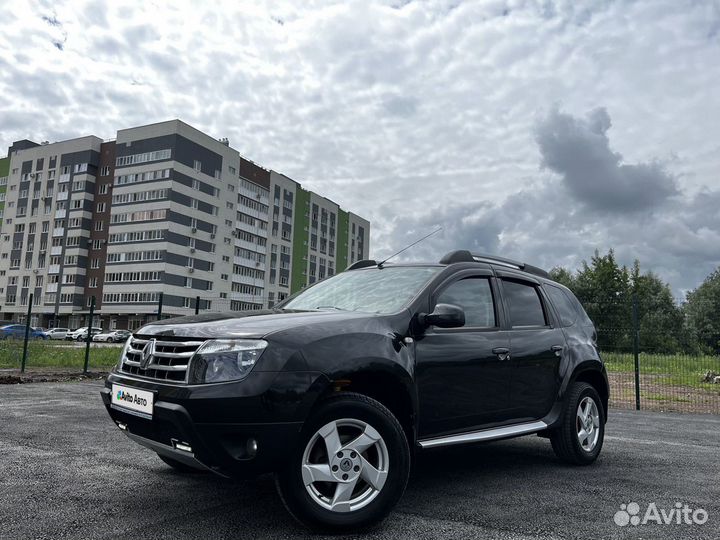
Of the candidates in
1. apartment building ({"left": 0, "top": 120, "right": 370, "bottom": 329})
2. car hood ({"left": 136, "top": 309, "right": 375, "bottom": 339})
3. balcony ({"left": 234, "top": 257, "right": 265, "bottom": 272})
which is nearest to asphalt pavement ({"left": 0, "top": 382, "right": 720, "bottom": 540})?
car hood ({"left": 136, "top": 309, "right": 375, "bottom": 339})

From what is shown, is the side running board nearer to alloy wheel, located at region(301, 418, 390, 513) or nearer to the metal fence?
alloy wheel, located at region(301, 418, 390, 513)

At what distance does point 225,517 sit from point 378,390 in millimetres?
1185

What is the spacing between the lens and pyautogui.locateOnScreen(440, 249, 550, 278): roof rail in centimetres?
474

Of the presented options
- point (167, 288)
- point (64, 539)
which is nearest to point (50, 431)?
point (64, 539)

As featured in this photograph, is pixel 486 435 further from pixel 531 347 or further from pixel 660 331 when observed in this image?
pixel 660 331

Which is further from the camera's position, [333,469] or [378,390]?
[378,390]

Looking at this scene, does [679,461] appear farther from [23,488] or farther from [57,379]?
[57,379]

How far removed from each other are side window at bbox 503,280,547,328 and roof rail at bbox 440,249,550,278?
0.73 feet

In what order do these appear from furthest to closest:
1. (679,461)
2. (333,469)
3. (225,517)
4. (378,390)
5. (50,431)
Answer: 1. (50,431)
2. (679,461)
3. (378,390)
4. (225,517)
5. (333,469)

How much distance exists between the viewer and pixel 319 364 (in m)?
3.35

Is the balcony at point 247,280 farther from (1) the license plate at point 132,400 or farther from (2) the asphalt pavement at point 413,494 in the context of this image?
(1) the license plate at point 132,400

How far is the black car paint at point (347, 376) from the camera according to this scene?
123 inches

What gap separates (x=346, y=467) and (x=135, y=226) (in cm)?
6996

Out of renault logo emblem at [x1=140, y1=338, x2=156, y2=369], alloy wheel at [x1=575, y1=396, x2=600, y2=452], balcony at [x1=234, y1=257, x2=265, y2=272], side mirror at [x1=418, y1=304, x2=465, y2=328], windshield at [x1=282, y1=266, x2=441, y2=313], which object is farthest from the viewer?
balcony at [x1=234, y1=257, x2=265, y2=272]
